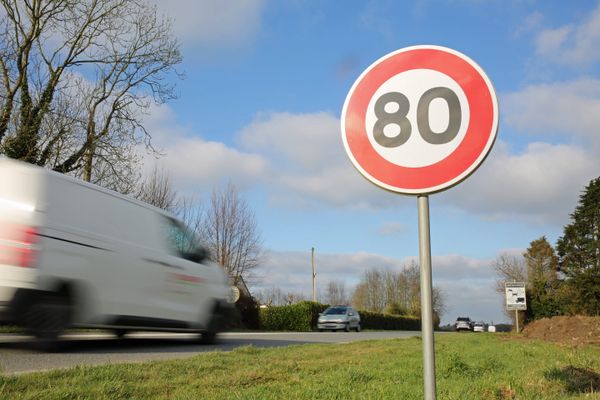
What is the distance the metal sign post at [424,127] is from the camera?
2553 mm

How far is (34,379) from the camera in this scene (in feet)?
15.3

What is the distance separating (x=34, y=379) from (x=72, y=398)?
30.2 inches

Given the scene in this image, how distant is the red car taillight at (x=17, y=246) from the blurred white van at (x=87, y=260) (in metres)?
0.01

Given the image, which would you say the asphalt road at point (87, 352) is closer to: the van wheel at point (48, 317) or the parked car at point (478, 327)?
the van wheel at point (48, 317)

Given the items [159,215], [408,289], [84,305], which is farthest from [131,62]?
[408,289]

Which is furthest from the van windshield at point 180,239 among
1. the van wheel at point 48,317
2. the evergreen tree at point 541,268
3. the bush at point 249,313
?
the evergreen tree at point 541,268

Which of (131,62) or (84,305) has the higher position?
(131,62)

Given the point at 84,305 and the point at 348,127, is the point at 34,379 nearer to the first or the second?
the point at 84,305

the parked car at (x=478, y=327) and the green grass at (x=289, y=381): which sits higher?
the green grass at (x=289, y=381)

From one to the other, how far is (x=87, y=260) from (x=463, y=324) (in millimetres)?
61712

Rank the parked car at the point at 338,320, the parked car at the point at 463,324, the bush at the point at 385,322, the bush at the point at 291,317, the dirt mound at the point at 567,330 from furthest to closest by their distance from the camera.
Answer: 1. the parked car at the point at 463,324
2. the bush at the point at 385,322
3. the bush at the point at 291,317
4. the parked car at the point at 338,320
5. the dirt mound at the point at 567,330

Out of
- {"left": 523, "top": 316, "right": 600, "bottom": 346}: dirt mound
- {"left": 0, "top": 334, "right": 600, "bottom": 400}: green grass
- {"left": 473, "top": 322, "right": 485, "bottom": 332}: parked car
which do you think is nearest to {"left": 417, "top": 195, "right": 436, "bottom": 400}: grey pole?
{"left": 0, "top": 334, "right": 600, "bottom": 400}: green grass

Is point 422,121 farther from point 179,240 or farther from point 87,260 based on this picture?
point 179,240

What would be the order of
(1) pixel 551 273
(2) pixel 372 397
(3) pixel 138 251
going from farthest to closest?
(1) pixel 551 273 < (3) pixel 138 251 < (2) pixel 372 397
